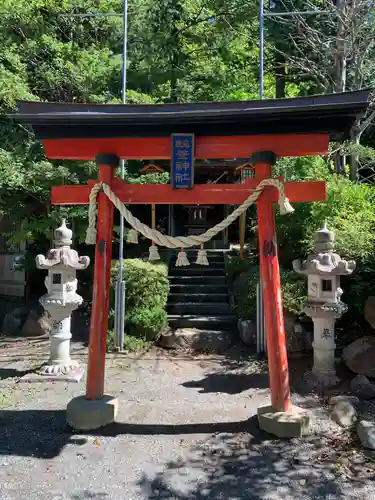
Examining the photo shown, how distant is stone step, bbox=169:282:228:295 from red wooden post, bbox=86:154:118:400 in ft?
18.5

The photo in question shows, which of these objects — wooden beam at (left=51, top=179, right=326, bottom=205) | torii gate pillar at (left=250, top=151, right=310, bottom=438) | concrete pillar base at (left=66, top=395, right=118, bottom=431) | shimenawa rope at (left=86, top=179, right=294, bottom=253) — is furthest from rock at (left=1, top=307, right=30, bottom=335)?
torii gate pillar at (left=250, top=151, right=310, bottom=438)

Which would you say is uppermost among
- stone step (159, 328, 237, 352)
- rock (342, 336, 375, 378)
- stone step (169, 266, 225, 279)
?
stone step (169, 266, 225, 279)

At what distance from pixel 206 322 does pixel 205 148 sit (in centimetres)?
518

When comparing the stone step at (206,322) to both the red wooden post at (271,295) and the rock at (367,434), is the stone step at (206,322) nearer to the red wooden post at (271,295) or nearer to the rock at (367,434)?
the red wooden post at (271,295)

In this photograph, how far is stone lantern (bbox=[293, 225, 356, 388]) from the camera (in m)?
6.21

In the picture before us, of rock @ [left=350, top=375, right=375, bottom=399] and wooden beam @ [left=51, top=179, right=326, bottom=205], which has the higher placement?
wooden beam @ [left=51, top=179, right=326, bottom=205]

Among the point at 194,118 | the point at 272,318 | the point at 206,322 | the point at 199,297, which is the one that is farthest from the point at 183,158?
the point at 199,297

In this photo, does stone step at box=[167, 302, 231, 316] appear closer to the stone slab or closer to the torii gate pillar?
the stone slab

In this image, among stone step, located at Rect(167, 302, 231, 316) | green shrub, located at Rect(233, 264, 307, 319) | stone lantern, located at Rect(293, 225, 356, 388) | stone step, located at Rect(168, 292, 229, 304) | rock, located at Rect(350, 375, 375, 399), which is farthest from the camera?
stone step, located at Rect(168, 292, 229, 304)

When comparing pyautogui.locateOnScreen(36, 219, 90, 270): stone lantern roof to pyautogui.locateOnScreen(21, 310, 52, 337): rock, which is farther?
pyautogui.locateOnScreen(21, 310, 52, 337): rock

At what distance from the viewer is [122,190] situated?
493cm

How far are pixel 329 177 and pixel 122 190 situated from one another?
591 cm

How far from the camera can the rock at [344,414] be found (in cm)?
484

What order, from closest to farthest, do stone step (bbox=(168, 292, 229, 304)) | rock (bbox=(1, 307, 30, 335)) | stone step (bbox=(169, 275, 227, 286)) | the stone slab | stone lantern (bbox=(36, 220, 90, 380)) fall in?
the stone slab, stone lantern (bbox=(36, 220, 90, 380)), stone step (bbox=(168, 292, 229, 304)), rock (bbox=(1, 307, 30, 335)), stone step (bbox=(169, 275, 227, 286))
